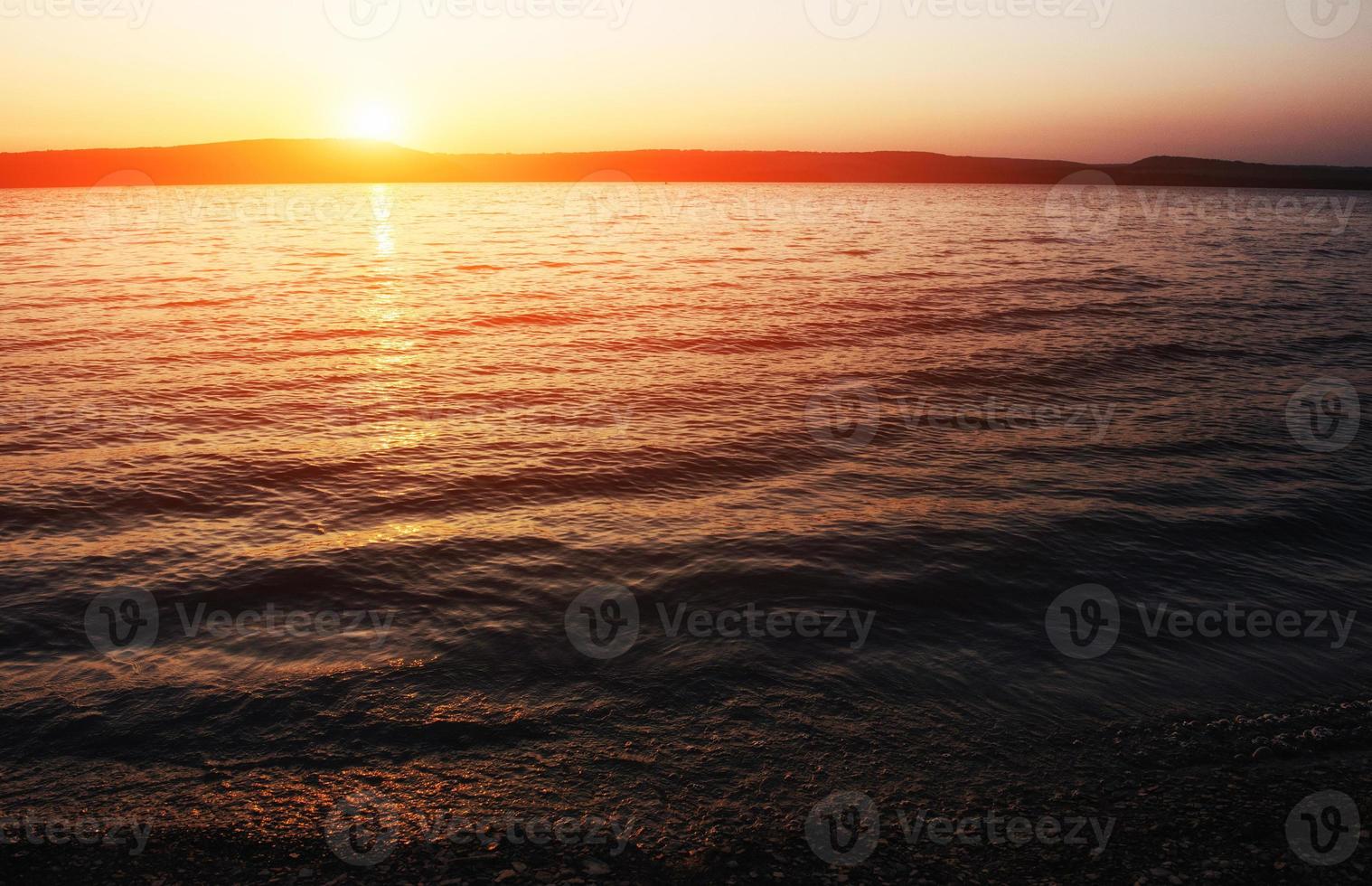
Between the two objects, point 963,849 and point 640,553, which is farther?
point 640,553

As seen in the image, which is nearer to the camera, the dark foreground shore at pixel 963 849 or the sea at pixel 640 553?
the dark foreground shore at pixel 963 849

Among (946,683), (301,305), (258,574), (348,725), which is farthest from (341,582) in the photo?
(301,305)

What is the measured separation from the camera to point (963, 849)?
19.4 ft

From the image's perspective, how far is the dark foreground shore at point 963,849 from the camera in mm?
5594

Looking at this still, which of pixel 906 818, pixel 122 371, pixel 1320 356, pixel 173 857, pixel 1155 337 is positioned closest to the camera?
pixel 173 857

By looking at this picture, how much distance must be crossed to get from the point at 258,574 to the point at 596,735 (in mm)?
5700

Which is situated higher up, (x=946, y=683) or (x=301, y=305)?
(x=301, y=305)

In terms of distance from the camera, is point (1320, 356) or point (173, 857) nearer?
point (173, 857)

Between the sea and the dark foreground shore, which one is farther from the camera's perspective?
the sea

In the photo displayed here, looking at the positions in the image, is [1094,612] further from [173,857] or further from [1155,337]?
[1155,337]

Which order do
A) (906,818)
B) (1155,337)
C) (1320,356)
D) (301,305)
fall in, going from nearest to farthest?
(906,818) → (1320,356) → (1155,337) → (301,305)

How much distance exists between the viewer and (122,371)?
1958 cm

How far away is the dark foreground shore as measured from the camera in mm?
→ 5594

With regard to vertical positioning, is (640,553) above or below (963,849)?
above
